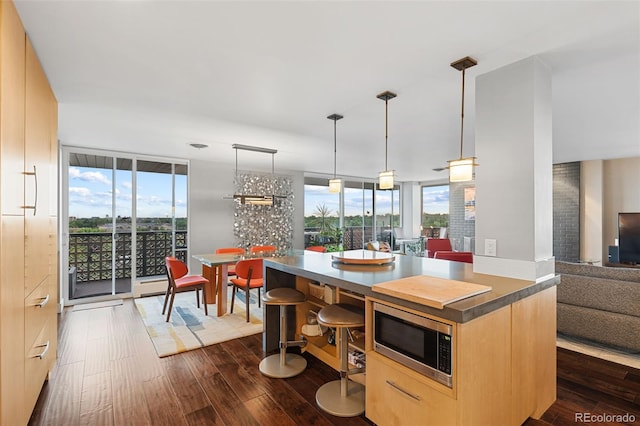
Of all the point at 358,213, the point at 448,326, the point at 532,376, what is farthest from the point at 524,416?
the point at 358,213

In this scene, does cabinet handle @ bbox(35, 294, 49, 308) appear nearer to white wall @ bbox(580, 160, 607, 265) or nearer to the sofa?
the sofa

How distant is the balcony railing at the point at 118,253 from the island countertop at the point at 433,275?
3517mm

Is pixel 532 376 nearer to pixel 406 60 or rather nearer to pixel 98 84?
pixel 406 60

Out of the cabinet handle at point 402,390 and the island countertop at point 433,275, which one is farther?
the cabinet handle at point 402,390

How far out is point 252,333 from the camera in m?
3.57

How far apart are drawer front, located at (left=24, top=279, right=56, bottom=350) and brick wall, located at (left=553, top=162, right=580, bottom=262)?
8.26 metres

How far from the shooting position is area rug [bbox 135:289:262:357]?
10.7 ft

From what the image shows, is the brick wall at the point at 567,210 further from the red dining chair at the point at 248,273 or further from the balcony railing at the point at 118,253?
the balcony railing at the point at 118,253

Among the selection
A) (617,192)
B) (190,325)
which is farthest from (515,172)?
(617,192)

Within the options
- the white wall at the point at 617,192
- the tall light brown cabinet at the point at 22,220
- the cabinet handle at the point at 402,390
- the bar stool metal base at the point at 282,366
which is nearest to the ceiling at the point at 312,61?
the tall light brown cabinet at the point at 22,220

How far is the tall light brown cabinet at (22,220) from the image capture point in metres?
1.42

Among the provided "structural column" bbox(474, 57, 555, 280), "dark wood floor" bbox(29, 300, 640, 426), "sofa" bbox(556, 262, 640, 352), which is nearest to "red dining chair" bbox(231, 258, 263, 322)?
"dark wood floor" bbox(29, 300, 640, 426)

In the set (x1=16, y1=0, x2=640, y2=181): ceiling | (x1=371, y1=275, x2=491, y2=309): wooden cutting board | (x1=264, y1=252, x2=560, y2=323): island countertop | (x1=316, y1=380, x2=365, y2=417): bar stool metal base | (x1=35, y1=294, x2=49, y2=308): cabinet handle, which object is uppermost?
(x1=16, y1=0, x2=640, y2=181): ceiling

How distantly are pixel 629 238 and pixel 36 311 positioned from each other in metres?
8.43
